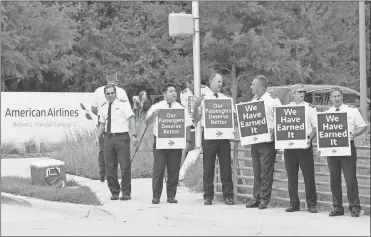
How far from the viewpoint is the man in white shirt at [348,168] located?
11.2 metres

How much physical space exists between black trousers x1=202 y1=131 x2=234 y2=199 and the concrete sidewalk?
0.79 ft

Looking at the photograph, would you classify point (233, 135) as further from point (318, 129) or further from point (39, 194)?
point (39, 194)

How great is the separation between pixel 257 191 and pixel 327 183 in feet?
3.60

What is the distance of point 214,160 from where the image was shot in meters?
13.2

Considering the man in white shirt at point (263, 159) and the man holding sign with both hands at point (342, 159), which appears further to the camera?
the man in white shirt at point (263, 159)

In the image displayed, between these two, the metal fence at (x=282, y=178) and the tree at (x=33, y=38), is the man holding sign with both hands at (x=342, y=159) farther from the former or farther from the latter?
the tree at (x=33, y=38)

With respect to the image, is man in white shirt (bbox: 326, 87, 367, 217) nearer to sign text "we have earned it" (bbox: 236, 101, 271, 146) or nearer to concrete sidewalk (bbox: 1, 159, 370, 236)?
concrete sidewalk (bbox: 1, 159, 370, 236)

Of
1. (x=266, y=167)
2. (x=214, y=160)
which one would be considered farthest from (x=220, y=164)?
(x=266, y=167)

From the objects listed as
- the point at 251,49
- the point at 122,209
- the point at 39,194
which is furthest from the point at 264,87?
the point at 251,49

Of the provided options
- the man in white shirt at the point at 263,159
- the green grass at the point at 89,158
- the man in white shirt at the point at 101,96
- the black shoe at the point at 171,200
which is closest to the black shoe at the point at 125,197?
the black shoe at the point at 171,200

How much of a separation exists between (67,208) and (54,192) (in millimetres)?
1013

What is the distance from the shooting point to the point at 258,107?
1244 centimetres

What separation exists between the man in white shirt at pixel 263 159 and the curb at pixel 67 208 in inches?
86.0

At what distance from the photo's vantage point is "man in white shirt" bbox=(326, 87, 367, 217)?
11227 mm
